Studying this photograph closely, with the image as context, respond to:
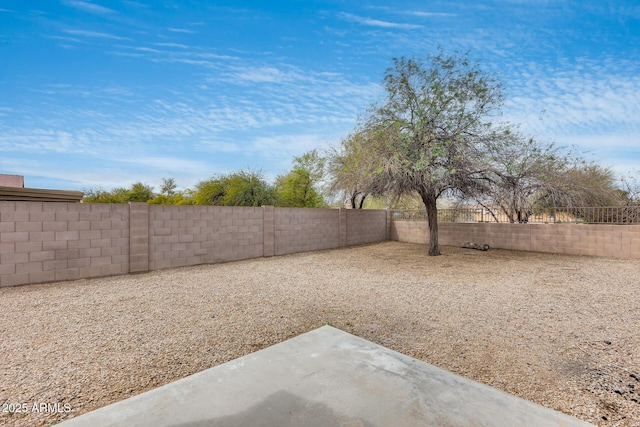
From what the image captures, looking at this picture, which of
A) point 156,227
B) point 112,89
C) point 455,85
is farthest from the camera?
point 112,89

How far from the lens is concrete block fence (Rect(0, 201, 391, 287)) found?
592cm

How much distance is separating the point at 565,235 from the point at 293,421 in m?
12.1

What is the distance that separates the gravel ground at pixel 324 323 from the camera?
236 centimetres

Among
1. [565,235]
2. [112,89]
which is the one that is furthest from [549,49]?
[112,89]

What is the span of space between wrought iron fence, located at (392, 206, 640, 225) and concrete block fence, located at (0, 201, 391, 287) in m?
6.41

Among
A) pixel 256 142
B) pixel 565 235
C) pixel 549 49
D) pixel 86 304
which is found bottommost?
pixel 86 304

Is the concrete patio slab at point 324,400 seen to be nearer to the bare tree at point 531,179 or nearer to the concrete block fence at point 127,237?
the concrete block fence at point 127,237

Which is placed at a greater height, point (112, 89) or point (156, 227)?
point (112, 89)

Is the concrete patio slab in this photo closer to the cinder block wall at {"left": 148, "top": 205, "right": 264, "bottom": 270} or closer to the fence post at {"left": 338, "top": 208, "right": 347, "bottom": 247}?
the cinder block wall at {"left": 148, "top": 205, "right": 264, "bottom": 270}

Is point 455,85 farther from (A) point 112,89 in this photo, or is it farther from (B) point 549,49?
(A) point 112,89

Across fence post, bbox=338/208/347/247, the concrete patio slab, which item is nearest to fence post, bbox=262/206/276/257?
fence post, bbox=338/208/347/247

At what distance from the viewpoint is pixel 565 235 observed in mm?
10203

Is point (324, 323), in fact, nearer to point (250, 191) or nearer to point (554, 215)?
point (554, 215)

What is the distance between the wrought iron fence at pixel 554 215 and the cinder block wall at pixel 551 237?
0.25 metres
